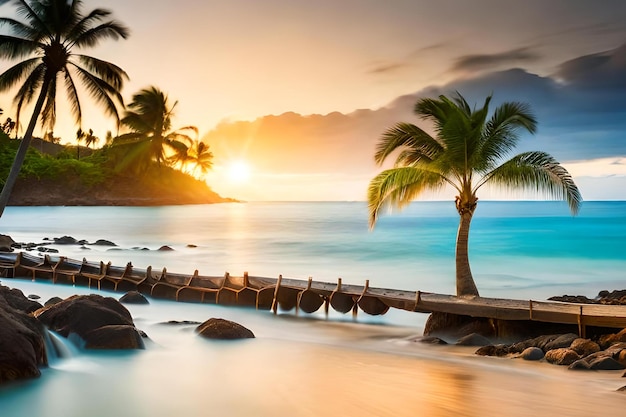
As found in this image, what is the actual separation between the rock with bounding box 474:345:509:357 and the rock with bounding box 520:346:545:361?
398mm

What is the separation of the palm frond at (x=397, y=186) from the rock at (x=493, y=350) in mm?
4811

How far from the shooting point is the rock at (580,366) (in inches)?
414

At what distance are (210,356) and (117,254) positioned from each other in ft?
88.0

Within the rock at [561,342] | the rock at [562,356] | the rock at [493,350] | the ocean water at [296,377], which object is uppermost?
the rock at [561,342]

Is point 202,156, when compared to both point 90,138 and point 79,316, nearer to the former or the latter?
point 90,138

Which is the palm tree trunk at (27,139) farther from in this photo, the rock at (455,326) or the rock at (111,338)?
the rock at (455,326)

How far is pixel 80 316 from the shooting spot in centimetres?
1178

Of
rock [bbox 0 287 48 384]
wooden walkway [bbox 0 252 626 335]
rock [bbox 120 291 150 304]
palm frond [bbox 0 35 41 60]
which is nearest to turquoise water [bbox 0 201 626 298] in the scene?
wooden walkway [bbox 0 252 626 335]

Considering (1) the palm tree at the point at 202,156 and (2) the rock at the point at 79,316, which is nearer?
(2) the rock at the point at 79,316

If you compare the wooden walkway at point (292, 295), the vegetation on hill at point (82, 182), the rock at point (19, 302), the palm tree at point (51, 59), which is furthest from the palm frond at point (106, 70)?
the vegetation on hill at point (82, 182)

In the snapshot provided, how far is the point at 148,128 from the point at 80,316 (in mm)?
59109

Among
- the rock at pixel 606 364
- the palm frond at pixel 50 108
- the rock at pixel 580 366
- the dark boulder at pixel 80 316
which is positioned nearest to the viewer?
the rock at pixel 606 364

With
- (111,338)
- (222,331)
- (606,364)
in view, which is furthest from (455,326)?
(111,338)

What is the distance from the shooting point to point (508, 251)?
147 feet
